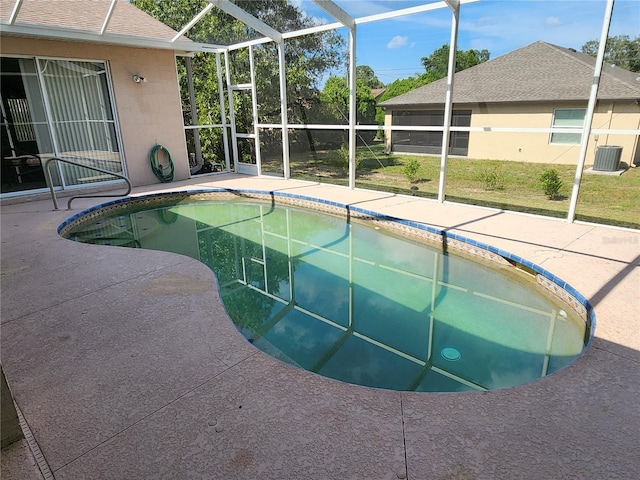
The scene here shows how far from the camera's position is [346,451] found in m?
1.73

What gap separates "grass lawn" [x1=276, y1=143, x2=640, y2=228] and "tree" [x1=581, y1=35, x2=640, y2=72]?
1.65 metres

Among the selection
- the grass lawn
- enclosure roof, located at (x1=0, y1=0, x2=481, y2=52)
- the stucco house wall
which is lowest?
the grass lawn

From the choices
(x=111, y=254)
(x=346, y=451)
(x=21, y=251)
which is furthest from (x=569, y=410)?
(x=21, y=251)

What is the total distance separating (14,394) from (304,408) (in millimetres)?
1632

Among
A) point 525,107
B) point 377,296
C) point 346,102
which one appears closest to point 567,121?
point 525,107

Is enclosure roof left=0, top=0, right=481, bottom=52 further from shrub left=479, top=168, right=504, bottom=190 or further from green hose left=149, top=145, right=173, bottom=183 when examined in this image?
shrub left=479, top=168, right=504, bottom=190

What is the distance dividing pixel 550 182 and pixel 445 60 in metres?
3.08

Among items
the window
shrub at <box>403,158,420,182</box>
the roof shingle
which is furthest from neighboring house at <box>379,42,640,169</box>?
the roof shingle

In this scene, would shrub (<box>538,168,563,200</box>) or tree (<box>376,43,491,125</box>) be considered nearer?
tree (<box>376,43,491,125</box>)

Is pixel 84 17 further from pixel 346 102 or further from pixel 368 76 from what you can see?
pixel 368 76

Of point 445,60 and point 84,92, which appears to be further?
point 84,92

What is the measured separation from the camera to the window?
18.4ft

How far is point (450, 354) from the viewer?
9.77ft

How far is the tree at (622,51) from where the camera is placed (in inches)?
178
